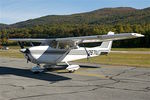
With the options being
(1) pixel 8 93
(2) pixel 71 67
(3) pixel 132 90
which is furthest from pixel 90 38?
(1) pixel 8 93

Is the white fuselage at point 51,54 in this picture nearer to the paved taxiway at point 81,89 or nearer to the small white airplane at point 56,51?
the small white airplane at point 56,51

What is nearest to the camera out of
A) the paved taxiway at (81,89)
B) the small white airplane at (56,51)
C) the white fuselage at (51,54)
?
the paved taxiway at (81,89)

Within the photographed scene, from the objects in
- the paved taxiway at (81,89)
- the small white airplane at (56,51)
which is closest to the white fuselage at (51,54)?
the small white airplane at (56,51)

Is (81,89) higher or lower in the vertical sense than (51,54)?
lower

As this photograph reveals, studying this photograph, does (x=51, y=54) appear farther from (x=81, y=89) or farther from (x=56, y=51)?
(x=81, y=89)

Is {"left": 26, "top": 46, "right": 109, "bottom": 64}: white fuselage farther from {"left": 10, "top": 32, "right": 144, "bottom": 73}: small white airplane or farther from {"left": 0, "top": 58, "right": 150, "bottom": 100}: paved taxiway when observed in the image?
{"left": 0, "top": 58, "right": 150, "bottom": 100}: paved taxiway

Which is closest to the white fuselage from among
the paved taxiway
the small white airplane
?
→ the small white airplane

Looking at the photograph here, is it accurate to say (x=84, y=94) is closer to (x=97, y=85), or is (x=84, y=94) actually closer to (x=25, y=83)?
(x=97, y=85)

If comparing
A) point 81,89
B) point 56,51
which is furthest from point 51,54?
point 81,89

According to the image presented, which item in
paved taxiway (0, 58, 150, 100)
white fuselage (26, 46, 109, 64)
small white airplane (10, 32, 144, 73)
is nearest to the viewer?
paved taxiway (0, 58, 150, 100)

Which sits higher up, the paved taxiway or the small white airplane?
the small white airplane

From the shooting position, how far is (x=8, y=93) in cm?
1002

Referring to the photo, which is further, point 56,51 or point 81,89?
point 56,51

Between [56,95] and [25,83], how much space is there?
3182mm
